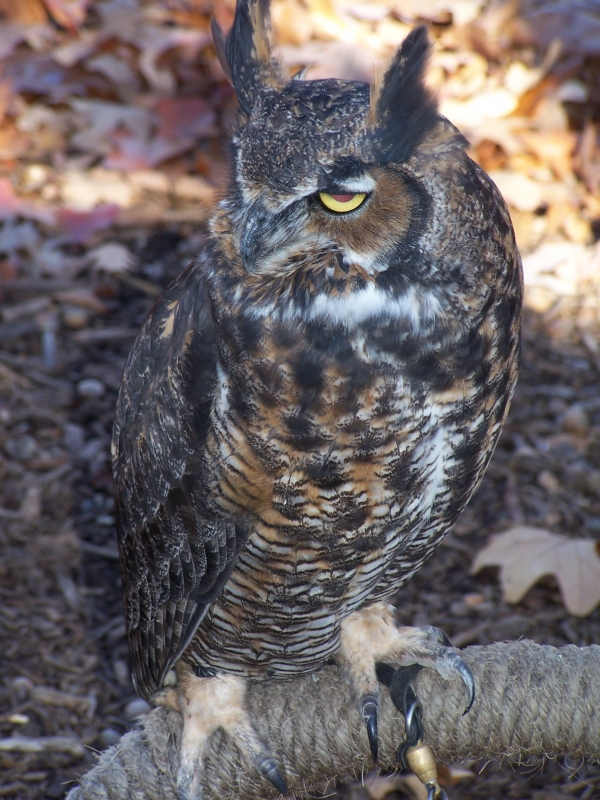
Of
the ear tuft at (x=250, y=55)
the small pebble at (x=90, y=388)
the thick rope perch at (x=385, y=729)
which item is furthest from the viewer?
the small pebble at (x=90, y=388)

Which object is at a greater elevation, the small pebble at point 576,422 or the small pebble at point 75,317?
the small pebble at point 576,422

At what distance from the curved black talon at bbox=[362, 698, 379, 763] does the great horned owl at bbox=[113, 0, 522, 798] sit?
22 cm

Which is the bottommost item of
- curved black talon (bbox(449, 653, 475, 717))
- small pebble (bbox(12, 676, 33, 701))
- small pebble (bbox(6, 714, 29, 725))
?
small pebble (bbox(6, 714, 29, 725))

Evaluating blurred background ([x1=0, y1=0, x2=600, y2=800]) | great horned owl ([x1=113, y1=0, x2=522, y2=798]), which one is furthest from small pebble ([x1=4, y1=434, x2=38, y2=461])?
great horned owl ([x1=113, y1=0, x2=522, y2=798])

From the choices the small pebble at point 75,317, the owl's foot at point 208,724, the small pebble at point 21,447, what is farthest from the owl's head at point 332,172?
the small pebble at point 75,317

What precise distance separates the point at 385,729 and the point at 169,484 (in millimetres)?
742

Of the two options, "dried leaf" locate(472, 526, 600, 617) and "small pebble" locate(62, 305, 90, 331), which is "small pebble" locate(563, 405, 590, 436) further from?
"small pebble" locate(62, 305, 90, 331)

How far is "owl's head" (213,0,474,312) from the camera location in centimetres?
145

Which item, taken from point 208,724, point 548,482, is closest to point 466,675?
point 208,724

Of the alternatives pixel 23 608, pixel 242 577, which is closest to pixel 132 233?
pixel 23 608

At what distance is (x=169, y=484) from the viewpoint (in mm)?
1889

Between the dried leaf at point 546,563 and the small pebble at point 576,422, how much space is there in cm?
68

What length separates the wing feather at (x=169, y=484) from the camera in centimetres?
177

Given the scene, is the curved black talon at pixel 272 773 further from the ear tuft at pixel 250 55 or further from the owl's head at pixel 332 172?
the ear tuft at pixel 250 55
